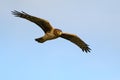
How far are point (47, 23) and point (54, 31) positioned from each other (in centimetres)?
72

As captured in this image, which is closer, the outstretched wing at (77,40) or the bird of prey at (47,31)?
the bird of prey at (47,31)

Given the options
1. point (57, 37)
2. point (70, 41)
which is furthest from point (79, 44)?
point (57, 37)

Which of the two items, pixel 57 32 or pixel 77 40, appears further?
pixel 77 40

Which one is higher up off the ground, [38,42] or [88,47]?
[88,47]

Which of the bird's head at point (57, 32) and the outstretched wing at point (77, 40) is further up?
the outstretched wing at point (77, 40)

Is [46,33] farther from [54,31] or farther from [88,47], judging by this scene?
[88,47]

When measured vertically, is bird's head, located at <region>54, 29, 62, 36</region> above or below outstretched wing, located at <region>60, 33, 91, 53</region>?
below

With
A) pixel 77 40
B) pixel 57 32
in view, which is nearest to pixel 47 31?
pixel 57 32

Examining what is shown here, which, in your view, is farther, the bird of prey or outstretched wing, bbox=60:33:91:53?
outstretched wing, bbox=60:33:91:53

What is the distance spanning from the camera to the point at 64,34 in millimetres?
34438

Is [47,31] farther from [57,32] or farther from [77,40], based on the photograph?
[77,40]

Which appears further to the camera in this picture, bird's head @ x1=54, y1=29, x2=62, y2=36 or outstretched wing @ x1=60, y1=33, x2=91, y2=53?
outstretched wing @ x1=60, y1=33, x2=91, y2=53

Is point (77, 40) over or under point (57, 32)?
over

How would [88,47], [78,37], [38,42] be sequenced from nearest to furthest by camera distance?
[38,42]
[78,37]
[88,47]
